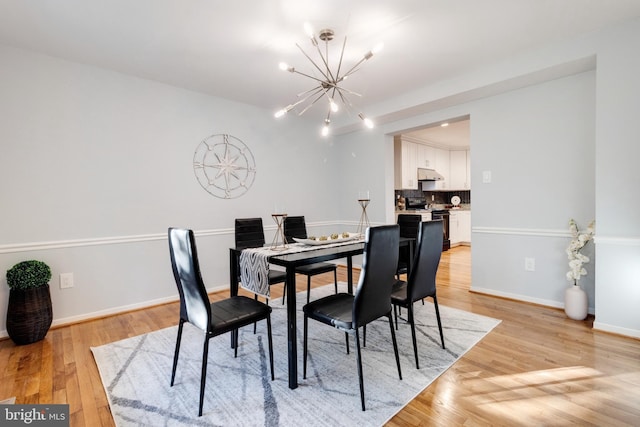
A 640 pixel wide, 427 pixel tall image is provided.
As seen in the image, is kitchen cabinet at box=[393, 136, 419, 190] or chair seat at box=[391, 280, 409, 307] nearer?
chair seat at box=[391, 280, 409, 307]

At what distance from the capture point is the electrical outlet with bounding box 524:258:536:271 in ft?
10.5

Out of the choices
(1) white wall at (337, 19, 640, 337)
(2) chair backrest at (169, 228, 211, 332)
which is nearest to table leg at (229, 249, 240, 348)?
(2) chair backrest at (169, 228, 211, 332)

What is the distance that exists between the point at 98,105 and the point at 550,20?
405 cm

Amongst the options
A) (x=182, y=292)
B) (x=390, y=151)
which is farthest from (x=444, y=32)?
(x=182, y=292)

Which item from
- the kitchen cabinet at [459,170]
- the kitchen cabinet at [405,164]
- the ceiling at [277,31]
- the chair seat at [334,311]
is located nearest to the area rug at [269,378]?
the chair seat at [334,311]

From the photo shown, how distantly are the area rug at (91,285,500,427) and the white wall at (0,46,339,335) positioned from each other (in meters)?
0.94

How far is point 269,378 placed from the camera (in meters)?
1.95

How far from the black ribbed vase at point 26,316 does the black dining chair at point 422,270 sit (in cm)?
287

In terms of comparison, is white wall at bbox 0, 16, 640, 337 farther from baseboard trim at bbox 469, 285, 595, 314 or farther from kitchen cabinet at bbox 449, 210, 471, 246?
kitchen cabinet at bbox 449, 210, 471, 246

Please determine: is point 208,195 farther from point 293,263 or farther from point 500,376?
point 500,376

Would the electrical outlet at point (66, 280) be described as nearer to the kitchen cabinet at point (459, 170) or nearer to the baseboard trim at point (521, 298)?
the baseboard trim at point (521, 298)

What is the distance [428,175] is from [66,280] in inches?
246

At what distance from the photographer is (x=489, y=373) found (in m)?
1.96

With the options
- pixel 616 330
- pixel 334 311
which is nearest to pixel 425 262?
pixel 334 311
